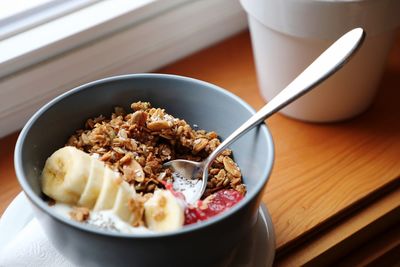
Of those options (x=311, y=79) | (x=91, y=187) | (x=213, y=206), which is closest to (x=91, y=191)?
(x=91, y=187)

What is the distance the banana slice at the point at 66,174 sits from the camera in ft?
1.72

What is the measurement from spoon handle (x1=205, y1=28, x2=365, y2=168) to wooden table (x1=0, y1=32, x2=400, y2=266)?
5.7 inches

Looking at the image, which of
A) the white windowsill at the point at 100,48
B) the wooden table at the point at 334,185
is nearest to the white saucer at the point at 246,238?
the wooden table at the point at 334,185

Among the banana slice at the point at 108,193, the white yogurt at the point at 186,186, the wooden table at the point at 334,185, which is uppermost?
the banana slice at the point at 108,193

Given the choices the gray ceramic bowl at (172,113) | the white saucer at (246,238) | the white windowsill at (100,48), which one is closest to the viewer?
the gray ceramic bowl at (172,113)

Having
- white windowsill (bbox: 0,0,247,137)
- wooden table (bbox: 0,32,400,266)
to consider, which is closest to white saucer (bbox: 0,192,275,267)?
wooden table (bbox: 0,32,400,266)

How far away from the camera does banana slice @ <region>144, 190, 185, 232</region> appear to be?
1.65 ft

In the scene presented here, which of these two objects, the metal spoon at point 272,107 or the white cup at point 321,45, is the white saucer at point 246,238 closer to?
the metal spoon at point 272,107

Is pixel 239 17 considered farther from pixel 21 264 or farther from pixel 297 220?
pixel 21 264

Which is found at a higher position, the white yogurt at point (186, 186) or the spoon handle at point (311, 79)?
the spoon handle at point (311, 79)

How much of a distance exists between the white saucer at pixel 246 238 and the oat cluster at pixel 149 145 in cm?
6

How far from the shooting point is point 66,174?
54 centimetres

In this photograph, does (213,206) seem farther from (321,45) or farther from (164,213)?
(321,45)

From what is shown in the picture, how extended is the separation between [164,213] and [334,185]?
0.90 ft
